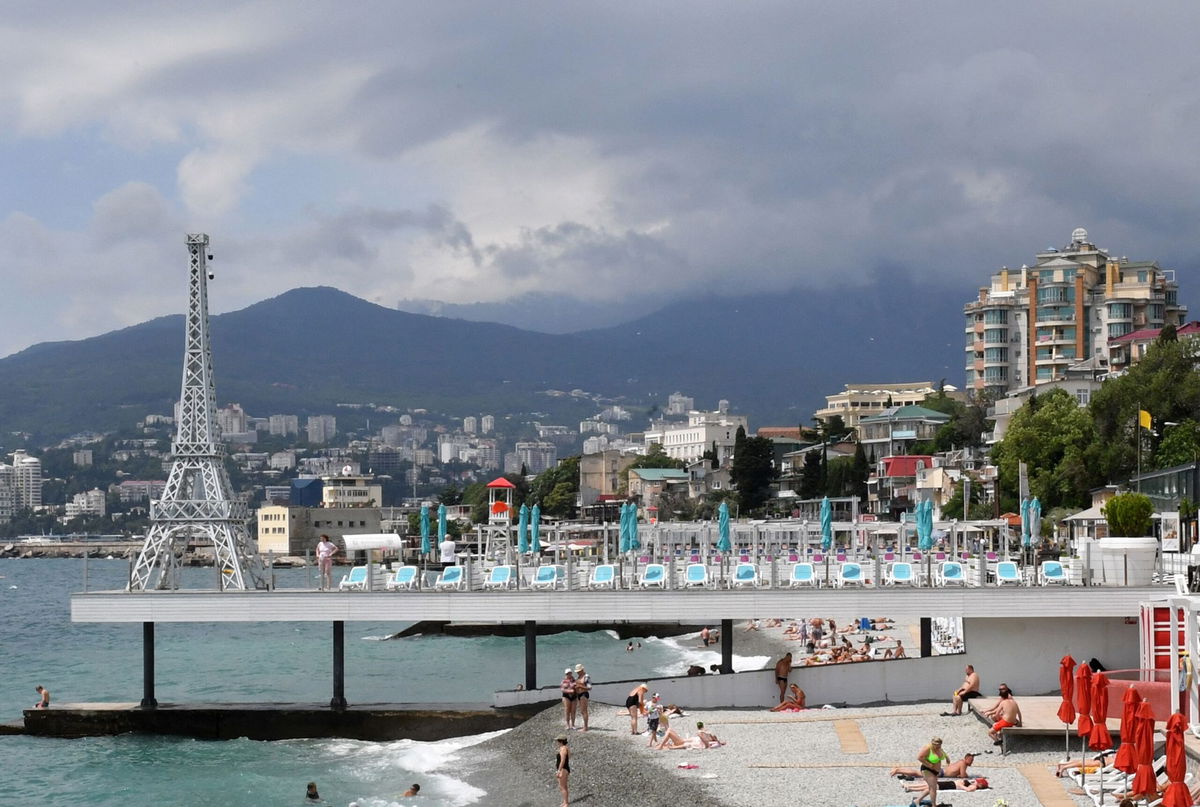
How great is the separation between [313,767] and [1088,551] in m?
15.9

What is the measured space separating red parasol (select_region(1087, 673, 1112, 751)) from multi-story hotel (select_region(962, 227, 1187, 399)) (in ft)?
330

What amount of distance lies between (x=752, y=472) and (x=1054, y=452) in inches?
2129

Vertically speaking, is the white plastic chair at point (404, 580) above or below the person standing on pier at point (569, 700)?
above

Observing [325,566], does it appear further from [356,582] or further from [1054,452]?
[1054,452]

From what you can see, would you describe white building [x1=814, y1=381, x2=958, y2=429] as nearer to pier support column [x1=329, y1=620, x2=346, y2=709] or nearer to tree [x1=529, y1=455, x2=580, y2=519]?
tree [x1=529, y1=455, x2=580, y2=519]

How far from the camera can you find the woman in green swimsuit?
2122 cm

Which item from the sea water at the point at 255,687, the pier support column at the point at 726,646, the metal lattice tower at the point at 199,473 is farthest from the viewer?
the metal lattice tower at the point at 199,473

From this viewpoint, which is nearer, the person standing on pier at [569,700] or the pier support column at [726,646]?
the person standing on pier at [569,700]

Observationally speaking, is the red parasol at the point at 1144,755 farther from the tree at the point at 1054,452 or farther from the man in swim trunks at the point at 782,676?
the tree at the point at 1054,452

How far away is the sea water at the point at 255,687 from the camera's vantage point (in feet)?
94.9

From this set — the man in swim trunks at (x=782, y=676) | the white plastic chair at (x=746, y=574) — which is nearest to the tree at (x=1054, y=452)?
the white plastic chair at (x=746, y=574)

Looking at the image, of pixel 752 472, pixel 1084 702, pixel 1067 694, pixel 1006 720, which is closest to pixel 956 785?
pixel 1067 694

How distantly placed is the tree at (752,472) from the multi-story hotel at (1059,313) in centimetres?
1912

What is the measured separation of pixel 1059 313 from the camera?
126312 millimetres
